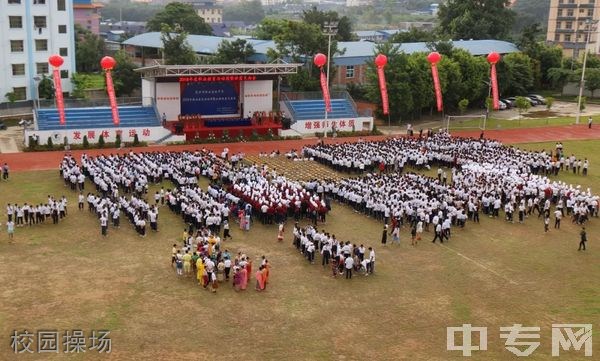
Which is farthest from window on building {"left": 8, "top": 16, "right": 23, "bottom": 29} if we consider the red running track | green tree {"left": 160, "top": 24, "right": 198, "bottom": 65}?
the red running track

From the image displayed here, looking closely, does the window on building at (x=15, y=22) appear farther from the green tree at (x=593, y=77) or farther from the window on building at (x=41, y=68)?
the green tree at (x=593, y=77)

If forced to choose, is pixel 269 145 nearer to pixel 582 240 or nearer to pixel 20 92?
pixel 582 240

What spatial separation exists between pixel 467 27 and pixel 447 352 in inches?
2405

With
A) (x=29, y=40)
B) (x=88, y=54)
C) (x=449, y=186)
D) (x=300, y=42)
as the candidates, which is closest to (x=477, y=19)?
(x=300, y=42)

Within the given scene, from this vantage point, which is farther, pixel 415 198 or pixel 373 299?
pixel 415 198

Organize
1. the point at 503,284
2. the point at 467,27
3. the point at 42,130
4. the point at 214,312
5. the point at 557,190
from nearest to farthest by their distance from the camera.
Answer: the point at 214,312, the point at 503,284, the point at 557,190, the point at 42,130, the point at 467,27

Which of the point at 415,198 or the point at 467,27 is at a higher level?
the point at 467,27

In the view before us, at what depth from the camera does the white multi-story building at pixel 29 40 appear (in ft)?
155

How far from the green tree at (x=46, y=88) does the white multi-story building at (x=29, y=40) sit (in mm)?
413

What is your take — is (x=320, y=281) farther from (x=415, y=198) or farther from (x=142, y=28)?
(x=142, y=28)

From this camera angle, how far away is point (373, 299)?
58.2ft

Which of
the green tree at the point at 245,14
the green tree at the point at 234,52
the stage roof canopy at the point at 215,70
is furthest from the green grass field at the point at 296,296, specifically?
the green tree at the point at 245,14

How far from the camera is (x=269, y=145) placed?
129 ft

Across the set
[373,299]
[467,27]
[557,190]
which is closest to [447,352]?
[373,299]
